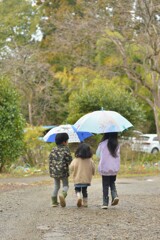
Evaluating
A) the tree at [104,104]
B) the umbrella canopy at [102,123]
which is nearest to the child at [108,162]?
the umbrella canopy at [102,123]

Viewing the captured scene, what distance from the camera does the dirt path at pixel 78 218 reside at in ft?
24.0

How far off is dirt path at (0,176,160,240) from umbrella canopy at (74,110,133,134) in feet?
4.61

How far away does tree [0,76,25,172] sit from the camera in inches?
736

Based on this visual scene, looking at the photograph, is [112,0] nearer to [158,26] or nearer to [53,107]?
[158,26]

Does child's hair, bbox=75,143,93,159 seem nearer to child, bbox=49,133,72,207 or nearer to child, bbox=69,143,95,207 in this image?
child, bbox=69,143,95,207

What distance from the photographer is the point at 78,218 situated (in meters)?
8.64

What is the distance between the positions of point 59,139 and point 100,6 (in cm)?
1909

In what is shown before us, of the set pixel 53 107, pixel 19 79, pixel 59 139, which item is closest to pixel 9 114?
pixel 59 139

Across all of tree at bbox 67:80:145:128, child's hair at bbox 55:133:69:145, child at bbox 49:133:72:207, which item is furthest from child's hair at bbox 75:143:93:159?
tree at bbox 67:80:145:128

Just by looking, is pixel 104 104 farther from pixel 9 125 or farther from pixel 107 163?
pixel 107 163

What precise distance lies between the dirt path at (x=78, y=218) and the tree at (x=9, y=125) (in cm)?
616

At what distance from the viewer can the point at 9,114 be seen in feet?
61.5

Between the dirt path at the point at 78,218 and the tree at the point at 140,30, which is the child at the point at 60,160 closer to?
the dirt path at the point at 78,218

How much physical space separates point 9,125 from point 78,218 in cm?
1055
